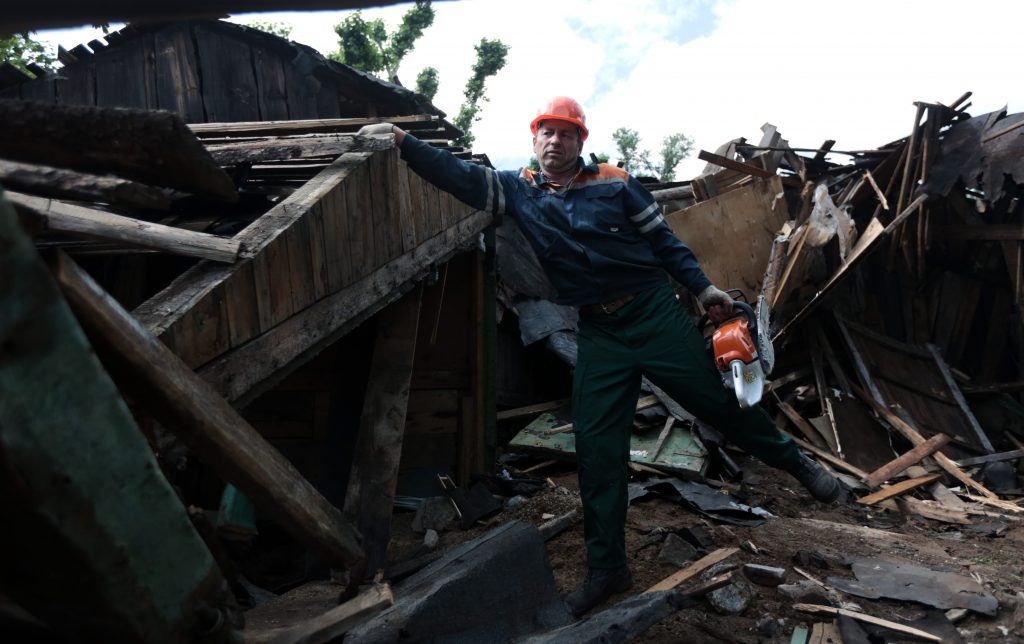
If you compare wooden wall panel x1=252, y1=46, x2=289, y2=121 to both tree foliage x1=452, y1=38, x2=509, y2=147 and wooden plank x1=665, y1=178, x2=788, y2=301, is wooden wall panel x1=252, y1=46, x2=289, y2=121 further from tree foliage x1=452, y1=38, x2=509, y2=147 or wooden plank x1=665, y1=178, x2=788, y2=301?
tree foliage x1=452, y1=38, x2=509, y2=147

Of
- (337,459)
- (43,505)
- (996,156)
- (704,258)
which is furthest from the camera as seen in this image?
(704,258)

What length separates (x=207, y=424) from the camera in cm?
165

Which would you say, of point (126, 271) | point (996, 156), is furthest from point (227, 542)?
point (996, 156)

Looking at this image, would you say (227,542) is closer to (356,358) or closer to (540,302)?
(356,358)

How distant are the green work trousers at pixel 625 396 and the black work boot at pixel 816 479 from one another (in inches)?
10.5

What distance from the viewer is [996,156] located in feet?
25.5

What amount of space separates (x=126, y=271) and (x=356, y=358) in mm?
1417

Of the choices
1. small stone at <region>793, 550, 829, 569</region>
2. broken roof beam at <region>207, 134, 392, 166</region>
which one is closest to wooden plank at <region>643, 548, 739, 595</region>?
small stone at <region>793, 550, 829, 569</region>

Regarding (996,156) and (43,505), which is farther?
(996,156)

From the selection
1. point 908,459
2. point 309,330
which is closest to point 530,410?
point 908,459

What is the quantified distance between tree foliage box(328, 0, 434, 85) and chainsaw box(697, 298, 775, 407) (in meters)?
19.9

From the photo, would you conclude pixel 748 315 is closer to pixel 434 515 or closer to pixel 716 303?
pixel 716 303

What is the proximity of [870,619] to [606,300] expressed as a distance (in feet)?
5.78

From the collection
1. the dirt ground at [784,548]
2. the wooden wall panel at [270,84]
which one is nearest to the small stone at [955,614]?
the dirt ground at [784,548]
